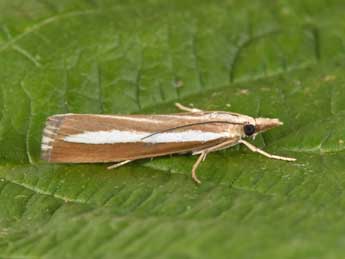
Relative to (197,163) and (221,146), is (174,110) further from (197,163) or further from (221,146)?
(197,163)

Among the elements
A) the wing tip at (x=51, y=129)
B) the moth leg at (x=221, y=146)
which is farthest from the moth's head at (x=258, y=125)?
the wing tip at (x=51, y=129)

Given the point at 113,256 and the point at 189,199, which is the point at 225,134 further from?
the point at 113,256

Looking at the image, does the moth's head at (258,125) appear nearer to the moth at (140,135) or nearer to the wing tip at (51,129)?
the moth at (140,135)

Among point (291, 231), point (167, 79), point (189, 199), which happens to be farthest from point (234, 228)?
point (167, 79)

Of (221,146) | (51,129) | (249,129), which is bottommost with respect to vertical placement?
(221,146)

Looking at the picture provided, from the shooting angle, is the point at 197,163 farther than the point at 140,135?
No

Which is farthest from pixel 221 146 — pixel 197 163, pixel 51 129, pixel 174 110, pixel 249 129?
pixel 51 129
